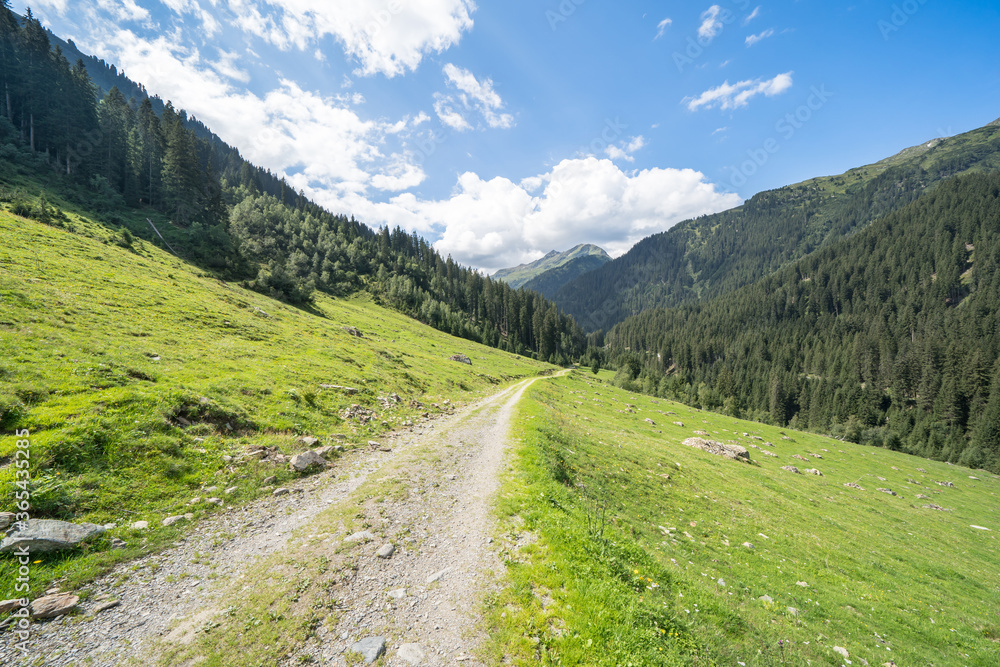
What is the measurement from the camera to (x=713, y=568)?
41.9ft

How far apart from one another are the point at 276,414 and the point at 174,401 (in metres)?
4.34

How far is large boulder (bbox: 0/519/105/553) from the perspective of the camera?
7598 millimetres

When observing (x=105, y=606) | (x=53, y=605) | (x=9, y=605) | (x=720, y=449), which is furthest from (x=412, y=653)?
(x=720, y=449)

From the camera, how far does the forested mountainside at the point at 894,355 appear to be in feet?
296

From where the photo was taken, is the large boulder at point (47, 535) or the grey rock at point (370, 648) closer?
the grey rock at point (370, 648)

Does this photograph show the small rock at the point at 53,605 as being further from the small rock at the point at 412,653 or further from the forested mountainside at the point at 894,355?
the forested mountainside at the point at 894,355

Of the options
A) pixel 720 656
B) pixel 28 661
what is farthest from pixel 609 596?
pixel 28 661

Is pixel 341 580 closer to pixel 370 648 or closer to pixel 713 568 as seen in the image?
pixel 370 648

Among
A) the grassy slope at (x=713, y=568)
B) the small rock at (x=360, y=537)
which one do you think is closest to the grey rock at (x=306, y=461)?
the small rock at (x=360, y=537)

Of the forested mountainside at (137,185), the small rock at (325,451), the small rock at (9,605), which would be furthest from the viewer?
the forested mountainside at (137,185)

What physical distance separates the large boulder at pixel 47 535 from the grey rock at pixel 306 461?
5.94 metres

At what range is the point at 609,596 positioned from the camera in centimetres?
816

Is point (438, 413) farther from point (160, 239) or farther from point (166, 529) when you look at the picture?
point (160, 239)

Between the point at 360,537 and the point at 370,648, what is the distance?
164 inches
